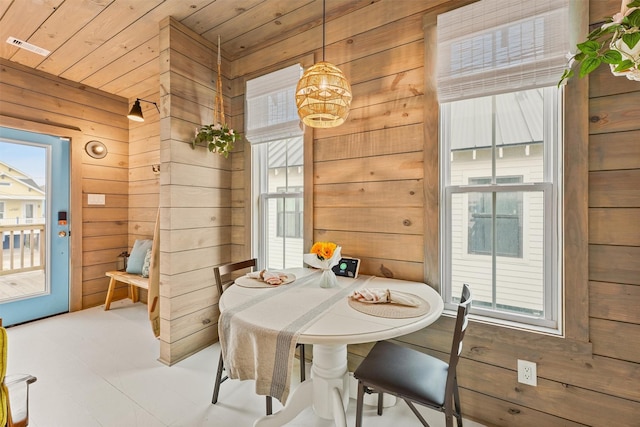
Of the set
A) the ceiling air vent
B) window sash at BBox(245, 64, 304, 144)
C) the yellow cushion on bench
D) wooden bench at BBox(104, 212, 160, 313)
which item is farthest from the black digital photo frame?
the ceiling air vent

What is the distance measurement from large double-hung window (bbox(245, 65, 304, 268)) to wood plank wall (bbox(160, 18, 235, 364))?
1.21ft

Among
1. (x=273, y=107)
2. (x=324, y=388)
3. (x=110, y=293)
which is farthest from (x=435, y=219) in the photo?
(x=110, y=293)

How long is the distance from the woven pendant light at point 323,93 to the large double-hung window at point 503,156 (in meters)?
0.65

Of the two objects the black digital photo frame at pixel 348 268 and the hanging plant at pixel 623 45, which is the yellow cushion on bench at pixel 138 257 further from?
the hanging plant at pixel 623 45

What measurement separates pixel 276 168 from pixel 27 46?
2.52 meters

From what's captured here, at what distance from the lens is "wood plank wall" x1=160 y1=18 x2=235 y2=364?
224cm

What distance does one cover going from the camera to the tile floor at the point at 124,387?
5.48ft

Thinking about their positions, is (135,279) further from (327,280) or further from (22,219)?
(327,280)

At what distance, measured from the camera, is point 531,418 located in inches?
59.3

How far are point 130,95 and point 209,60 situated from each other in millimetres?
1890

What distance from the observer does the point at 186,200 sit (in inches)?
92.0

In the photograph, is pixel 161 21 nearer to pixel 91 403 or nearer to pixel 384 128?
pixel 384 128

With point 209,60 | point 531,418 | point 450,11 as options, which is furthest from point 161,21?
point 531,418

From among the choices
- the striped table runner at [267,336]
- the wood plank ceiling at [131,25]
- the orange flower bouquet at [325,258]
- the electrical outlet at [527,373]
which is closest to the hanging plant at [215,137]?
the wood plank ceiling at [131,25]
